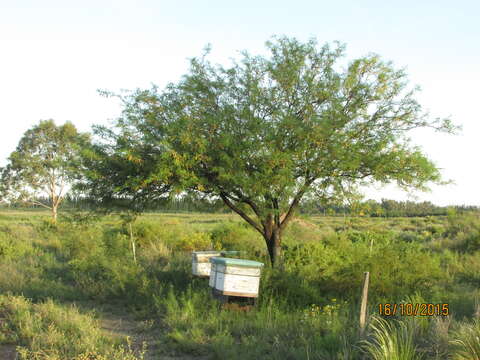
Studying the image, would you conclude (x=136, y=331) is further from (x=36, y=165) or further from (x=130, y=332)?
(x=36, y=165)

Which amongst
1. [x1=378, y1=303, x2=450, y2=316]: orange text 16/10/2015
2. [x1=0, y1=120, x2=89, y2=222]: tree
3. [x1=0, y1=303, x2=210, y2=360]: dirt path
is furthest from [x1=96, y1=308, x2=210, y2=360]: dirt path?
[x1=0, y1=120, x2=89, y2=222]: tree

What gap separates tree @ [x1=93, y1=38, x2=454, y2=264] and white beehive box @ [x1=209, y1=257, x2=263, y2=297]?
1.89 metres

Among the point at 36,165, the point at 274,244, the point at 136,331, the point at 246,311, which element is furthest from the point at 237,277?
the point at 36,165

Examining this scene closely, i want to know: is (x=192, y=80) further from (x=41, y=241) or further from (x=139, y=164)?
(x=41, y=241)

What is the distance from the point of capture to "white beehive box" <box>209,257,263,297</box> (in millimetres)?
8523

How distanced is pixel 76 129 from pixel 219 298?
38500mm

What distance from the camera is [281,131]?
10320 millimetres

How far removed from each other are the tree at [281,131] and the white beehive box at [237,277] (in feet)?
6.21

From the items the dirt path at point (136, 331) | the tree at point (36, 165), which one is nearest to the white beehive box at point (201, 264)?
the dirt path at point (136, 331)

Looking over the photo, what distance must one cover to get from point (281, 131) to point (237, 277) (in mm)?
3673

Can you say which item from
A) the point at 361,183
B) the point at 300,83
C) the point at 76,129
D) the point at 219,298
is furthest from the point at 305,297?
the point at 76,129

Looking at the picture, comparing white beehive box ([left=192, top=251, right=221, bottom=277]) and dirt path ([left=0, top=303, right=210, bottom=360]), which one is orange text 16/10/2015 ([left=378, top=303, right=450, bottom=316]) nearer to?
dirt path ([left=0, top=303, right=210, bottom=360])

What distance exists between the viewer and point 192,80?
11203 mm

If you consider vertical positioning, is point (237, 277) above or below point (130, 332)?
above
